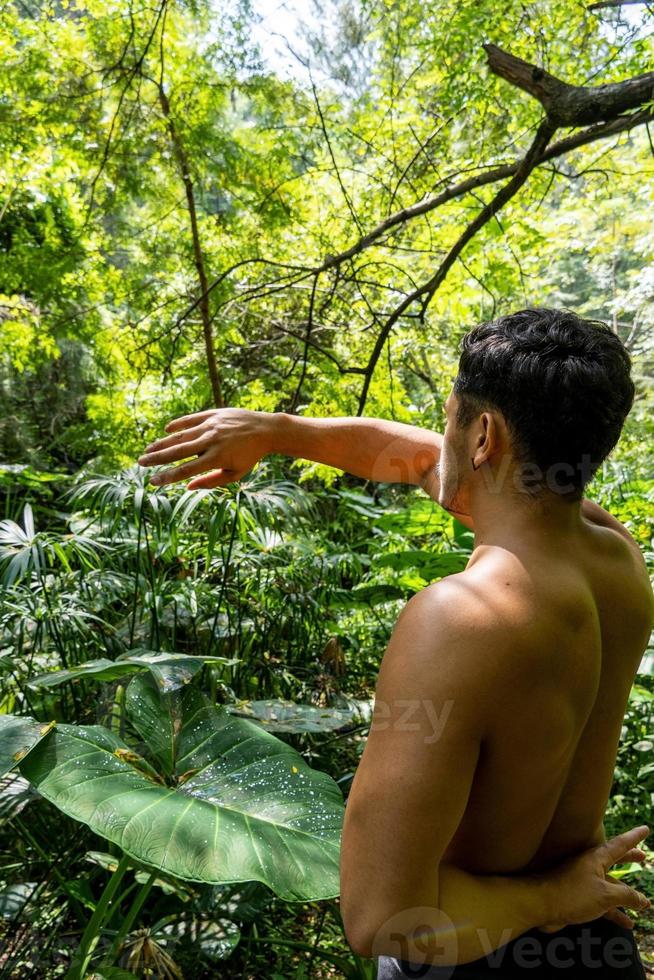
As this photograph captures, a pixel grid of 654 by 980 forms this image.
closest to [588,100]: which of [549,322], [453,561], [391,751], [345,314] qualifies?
[453,561]

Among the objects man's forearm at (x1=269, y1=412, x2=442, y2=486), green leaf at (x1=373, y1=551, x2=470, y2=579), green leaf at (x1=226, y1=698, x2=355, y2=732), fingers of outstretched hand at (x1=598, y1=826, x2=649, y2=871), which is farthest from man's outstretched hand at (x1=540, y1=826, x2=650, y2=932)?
green leaf at (x1=373, y1=551, x2=470, y2=579)

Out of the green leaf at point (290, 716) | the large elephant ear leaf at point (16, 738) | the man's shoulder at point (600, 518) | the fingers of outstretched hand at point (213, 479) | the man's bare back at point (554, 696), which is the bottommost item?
the green leaf at point (290, 716)

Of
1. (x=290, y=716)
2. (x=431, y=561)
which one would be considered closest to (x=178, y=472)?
(x=290, y=716)

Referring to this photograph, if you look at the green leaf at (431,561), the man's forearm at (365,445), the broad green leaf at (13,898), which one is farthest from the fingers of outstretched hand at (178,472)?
the green leaf at (431,561)

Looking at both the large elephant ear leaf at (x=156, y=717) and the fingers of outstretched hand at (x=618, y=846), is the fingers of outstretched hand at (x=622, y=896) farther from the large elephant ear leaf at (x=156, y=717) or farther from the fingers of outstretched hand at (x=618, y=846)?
Answer: the large elephant ear leaf at (x=156, y=717)

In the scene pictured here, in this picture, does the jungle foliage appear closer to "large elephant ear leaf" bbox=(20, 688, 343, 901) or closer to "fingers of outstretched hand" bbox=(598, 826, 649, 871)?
"large elephant ear leaf" bbox=(20, 688, 343, 901)

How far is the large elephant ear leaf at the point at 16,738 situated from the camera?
105 centimetres

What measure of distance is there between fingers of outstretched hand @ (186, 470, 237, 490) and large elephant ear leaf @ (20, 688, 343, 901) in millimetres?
477

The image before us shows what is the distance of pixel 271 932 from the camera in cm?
200

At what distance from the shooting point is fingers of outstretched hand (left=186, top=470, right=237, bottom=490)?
3.85ft

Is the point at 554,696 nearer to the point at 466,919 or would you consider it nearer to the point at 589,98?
the point at 466,919

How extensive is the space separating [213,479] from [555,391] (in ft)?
2.15

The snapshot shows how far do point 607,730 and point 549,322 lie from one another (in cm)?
48

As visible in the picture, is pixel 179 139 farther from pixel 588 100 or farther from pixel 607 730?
pixel 607 730
